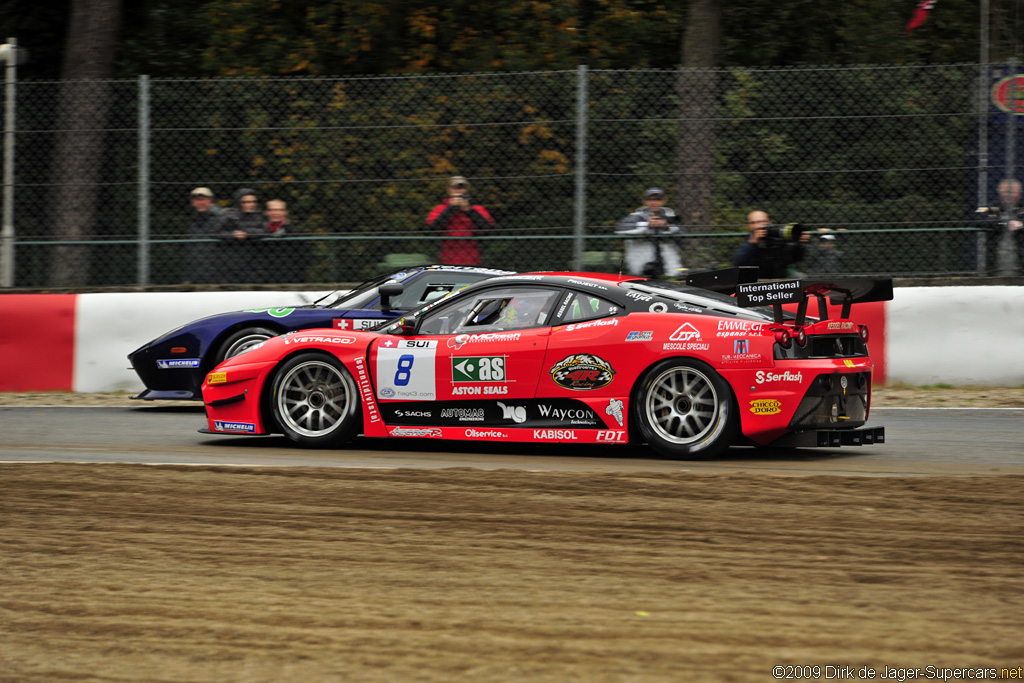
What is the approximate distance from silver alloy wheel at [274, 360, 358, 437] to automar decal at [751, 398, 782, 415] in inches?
103

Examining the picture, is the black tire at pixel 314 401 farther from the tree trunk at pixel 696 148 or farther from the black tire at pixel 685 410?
the tree trunk at pixel 696 148

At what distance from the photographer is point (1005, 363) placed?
443 inches

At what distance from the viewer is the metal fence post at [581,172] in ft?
38.8

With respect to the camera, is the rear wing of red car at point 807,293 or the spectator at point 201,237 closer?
the rear wing of red car at point 807,293

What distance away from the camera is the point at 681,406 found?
7547mm

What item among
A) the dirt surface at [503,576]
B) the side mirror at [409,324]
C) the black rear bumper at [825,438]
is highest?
the side mirror at [409,324]

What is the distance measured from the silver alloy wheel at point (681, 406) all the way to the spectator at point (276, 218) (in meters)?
5.91

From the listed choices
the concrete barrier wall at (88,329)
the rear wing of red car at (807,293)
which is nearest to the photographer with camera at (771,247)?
the rear wing of red car at (807,293)

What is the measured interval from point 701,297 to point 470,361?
1476mm

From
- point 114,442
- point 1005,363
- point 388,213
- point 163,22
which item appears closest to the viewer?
point 114,442

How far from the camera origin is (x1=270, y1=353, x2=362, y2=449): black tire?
823 cm

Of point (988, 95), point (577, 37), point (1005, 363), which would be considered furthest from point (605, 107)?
point (577, 37)

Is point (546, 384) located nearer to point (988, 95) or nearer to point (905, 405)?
point (905, 405)

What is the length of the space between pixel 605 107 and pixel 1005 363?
4.24 m
